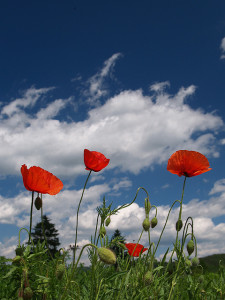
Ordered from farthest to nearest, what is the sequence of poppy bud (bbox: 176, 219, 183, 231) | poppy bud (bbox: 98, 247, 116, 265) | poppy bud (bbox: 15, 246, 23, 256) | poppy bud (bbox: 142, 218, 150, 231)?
poppy bud (bbox: 142, 218, 150, 231) < poppy bud (bbox: 176, 219, 183, 231) < poppy bud (bbox: 15, 246, 23, 256) < poppy bud (bbox: 98, 247, 116, 265)

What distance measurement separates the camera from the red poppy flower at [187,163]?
2.83 meters

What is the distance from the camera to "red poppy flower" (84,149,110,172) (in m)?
3.02

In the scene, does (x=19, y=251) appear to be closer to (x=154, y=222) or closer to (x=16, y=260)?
(x=16, y=260)

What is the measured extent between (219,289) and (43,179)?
6.18ft

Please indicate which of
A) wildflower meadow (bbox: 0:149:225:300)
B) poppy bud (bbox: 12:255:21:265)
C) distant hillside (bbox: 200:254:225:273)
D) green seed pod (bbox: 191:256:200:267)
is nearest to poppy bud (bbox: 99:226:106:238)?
wildflower meadow (bbox: 0:149:225:300)

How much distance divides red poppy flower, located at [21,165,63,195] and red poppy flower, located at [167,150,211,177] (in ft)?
3.53

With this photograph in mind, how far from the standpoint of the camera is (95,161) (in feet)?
9.92

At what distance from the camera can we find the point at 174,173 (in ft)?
9.50

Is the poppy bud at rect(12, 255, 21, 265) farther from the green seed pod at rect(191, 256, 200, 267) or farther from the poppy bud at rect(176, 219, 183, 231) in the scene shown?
the green seed pod at rect(191, 256, 200, 267)

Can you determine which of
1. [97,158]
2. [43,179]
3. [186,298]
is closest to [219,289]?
[186,298]

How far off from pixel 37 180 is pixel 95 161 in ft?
2.86

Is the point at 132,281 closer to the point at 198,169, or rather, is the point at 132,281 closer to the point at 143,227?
the point at 143,227

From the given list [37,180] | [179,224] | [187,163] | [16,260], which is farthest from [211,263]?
[16,260]

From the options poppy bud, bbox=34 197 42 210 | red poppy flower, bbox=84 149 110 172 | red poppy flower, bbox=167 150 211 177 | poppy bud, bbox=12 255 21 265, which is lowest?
poppy bud, bbox=12 255 21 265
